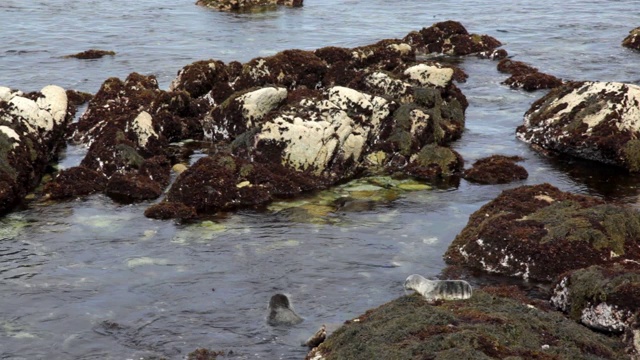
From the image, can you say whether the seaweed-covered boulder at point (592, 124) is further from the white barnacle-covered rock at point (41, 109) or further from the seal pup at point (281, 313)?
the white barnacle-covered rock at point (41, 109)

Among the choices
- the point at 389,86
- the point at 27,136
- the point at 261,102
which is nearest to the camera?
the point at 27,136

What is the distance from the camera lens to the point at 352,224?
20.7 metres

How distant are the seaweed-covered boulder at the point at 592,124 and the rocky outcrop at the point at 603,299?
9.82 meters

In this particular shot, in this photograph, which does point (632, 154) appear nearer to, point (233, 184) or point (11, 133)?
point (233, 184)

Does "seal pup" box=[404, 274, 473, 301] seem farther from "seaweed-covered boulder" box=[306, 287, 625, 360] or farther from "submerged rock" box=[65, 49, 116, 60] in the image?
"submerged rock" box=[65, 49, 116, 60]

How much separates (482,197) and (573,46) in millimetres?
22547

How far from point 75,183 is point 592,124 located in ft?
47.5

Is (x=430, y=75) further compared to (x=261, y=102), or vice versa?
(x=430, y=75)

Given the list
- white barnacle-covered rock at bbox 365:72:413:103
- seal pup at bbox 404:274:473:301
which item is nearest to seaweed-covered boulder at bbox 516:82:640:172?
white barnacle-covered rock at bbox 365:72:413:103

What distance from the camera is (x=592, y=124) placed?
25.6 meters

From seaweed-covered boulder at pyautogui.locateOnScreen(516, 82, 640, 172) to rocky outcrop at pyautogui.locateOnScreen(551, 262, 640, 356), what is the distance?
9.82 meters

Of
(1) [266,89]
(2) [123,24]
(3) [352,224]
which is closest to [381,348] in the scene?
(3) [352,224]

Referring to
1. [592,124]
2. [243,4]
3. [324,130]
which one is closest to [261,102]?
[324,130]

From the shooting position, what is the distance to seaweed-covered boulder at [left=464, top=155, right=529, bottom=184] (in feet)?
77.1
